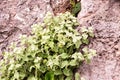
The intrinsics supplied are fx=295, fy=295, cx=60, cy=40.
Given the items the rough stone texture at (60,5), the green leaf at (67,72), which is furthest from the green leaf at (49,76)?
the rough stone texture at (60,5)

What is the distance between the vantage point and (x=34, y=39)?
3.54 metres

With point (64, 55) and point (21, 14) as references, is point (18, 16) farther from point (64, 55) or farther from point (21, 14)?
point (64, 55)

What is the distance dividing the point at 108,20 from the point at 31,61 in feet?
3.47

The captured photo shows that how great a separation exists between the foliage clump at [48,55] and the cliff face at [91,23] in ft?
0.55

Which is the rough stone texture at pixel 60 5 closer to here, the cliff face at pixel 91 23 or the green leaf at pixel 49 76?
the cliff face at pixel 91 23

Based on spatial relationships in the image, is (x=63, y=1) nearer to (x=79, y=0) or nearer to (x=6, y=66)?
(x=79, y=0)

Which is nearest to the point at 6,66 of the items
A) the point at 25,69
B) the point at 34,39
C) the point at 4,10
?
the point at 25,69

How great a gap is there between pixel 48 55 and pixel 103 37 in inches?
27.1

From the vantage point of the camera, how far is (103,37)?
3492 millimetres

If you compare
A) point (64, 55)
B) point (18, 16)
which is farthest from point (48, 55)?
point (18, 16)

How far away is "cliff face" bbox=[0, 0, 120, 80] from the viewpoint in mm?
3357

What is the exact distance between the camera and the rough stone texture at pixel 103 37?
3326mm

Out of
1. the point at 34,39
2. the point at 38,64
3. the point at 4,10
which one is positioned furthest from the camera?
the point at 4,10

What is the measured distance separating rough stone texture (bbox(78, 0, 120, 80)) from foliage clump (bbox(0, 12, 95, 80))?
0.14 metres
